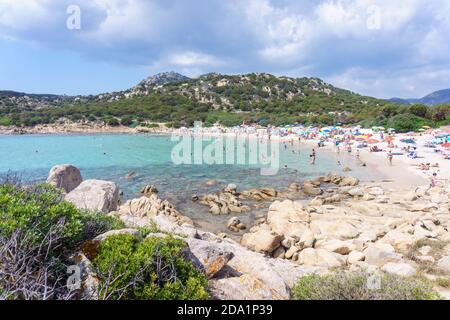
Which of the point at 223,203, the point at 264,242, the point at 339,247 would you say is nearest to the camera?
the point at 339,247

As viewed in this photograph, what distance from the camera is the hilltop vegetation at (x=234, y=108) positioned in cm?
7025

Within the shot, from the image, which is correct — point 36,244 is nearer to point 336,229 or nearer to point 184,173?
point 336,229

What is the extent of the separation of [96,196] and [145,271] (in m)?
8.19

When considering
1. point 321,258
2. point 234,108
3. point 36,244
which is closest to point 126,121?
point 234,108

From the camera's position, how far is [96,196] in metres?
11.6

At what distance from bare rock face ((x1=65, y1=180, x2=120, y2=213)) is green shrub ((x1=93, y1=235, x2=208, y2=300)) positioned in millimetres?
7015

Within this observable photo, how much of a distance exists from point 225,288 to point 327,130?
5365cm

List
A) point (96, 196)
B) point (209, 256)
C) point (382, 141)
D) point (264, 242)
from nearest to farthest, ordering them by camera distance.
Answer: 1. point (209, 256)
2. point (264, 242)
3. point (96, 196)
4. point (382, 141)

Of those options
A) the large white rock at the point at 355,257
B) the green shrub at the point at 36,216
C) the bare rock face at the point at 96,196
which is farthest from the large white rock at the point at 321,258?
the bare rock face at the point at 96,196

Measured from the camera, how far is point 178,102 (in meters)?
110

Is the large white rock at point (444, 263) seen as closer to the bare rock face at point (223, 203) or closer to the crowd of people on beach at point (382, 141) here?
the bare rock face at point (223, 203)
